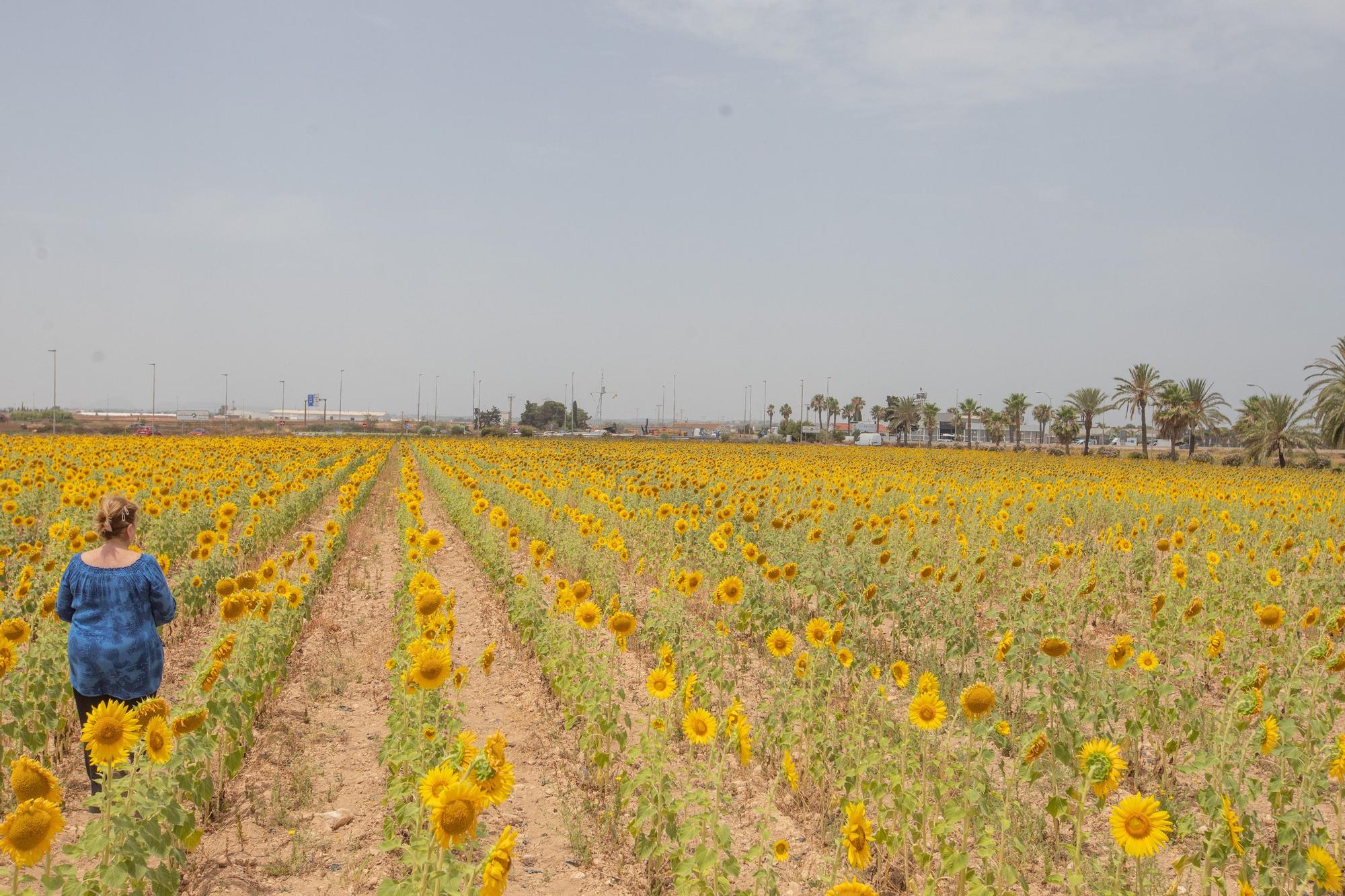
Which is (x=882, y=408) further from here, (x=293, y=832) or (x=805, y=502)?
(x=293, y=832)

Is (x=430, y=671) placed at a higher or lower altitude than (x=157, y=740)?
higher

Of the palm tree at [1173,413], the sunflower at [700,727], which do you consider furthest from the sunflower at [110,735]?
the palm tree at [1173,413]

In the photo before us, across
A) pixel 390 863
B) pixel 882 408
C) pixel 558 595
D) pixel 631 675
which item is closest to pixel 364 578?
pixel 631 675

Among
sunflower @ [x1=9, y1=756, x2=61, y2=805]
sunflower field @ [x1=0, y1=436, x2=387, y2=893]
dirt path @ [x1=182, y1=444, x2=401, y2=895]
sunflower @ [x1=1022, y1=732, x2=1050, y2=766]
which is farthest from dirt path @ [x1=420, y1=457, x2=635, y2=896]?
sunflower @ [x1=9, y1=756, x2=61, y2=805]

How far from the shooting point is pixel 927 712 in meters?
3.62

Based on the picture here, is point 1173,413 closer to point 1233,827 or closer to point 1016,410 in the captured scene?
point 1016,410

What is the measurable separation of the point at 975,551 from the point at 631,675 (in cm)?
415

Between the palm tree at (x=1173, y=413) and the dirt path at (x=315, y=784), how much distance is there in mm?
65765

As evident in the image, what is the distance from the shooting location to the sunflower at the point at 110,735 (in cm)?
300

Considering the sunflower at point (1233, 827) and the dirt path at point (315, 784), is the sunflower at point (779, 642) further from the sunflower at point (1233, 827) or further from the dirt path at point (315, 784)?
the dirt path at point (315, 784)

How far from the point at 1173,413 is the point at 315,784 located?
68.6m

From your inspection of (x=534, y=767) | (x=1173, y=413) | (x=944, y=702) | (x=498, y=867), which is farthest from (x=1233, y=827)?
(x=1173, y=413)

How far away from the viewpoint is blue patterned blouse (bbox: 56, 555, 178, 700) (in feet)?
13.8

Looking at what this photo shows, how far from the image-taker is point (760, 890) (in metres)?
4.25
